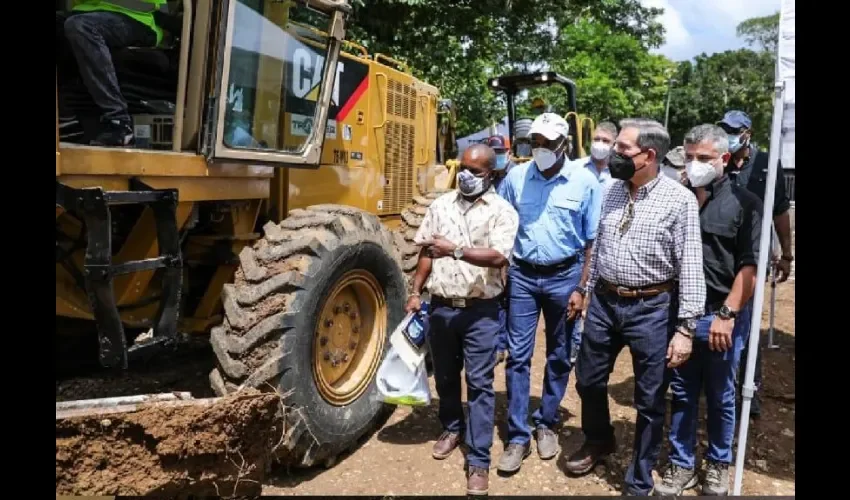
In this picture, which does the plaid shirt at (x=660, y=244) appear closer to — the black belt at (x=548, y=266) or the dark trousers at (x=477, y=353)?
the black belt at (x=548, y=266)

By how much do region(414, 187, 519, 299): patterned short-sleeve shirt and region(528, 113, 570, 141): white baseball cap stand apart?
53cm

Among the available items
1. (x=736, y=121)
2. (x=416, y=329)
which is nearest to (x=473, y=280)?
(x=416, y=329)

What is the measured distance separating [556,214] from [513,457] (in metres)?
1.45

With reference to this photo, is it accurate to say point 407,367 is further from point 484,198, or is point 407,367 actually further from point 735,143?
point 735,143

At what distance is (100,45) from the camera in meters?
3.38

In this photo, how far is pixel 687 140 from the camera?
3654 millimetres

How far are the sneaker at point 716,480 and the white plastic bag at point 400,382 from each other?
161 centimetres

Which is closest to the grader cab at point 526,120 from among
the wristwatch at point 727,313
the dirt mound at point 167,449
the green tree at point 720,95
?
the wristwatch at point 727,313

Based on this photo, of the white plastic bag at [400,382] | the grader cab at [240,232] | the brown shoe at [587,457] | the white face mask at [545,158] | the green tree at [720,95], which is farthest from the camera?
the green tree at [720,95]

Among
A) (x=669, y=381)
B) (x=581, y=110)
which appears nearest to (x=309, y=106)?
(x=669, y=381)

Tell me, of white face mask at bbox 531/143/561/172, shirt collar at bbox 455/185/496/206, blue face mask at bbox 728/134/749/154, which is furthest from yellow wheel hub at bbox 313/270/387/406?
blue face mask at bbox 728/134/749/154

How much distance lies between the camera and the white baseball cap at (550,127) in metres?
4.11

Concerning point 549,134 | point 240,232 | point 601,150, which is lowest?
point 240,232

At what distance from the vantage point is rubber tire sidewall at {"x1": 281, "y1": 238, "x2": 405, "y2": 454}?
3.52 metres
